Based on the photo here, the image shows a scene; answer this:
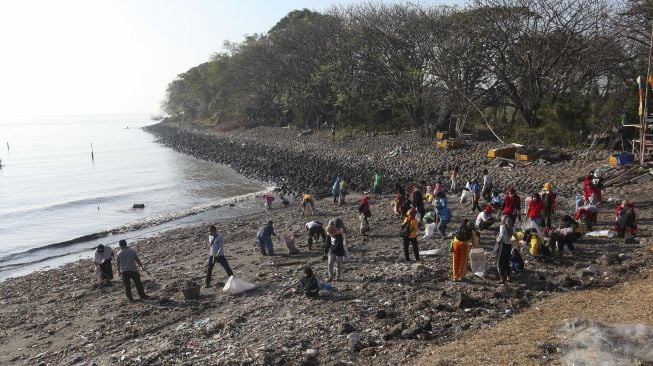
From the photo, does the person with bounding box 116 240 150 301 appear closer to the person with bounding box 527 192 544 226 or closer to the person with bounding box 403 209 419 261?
the person with bounding box 403 209 419 261

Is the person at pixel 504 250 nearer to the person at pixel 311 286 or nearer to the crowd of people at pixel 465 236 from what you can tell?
the crowd of people at pixel 465 236

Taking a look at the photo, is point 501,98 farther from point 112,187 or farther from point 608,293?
point 112,187

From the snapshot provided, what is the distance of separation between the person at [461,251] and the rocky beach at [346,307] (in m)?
0.23

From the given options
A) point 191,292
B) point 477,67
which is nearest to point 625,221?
point 191,292

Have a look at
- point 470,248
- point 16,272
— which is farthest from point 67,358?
point 16,272

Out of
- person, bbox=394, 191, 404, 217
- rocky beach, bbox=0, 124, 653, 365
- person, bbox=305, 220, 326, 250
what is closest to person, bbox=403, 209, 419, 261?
rocky beach, bbox=0, 124, 653, 365

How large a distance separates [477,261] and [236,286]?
218 inches

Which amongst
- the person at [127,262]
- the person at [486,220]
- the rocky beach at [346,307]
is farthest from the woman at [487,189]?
the person at [127,262]

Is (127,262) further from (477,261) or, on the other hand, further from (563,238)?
(563,238)

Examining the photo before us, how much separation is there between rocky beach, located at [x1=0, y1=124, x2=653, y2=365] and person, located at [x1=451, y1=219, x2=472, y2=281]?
0.76 ft

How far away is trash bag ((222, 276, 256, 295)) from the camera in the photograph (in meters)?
11.6

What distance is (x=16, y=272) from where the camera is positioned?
19344 mm

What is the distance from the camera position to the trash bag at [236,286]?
11646mm

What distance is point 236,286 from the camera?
1169 cm
